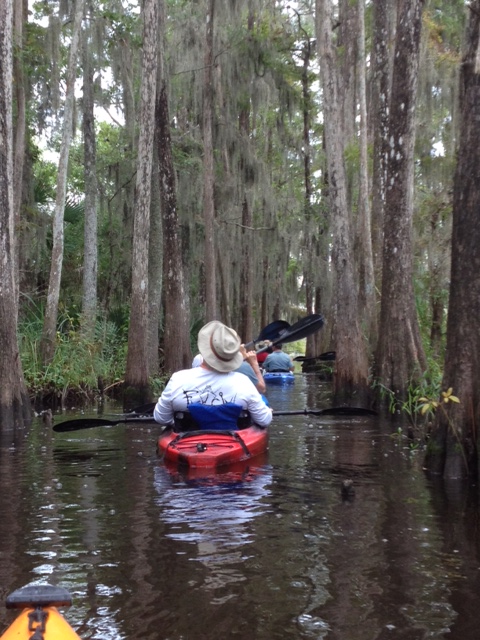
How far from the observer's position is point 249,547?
561 cm

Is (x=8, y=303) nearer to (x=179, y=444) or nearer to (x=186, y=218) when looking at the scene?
(x=179, y=444)

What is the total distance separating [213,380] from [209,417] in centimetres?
46

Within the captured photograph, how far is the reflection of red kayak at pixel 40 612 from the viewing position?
2354mm

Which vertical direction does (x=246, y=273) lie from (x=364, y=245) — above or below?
above

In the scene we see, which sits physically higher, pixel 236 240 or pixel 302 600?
pixel 236 240

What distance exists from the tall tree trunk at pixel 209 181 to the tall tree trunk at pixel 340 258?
5577mm

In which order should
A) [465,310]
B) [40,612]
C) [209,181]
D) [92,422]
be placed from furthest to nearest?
1. [209,181]
2. [92,422]
3. [465,310]
4. [40,612]

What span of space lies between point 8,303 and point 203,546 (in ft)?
22.6

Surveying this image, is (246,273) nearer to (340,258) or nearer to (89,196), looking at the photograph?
(89,196)

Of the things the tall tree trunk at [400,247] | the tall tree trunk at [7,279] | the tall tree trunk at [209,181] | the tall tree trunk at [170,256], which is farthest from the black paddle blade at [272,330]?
the tall tree trunk at [209,181]

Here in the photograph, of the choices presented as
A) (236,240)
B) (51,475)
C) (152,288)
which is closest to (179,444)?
(51,475)

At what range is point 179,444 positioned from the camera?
8.52 meters

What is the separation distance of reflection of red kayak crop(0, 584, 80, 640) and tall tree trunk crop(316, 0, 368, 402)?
41.3 ft

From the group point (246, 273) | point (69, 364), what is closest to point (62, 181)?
point (69, 364)
